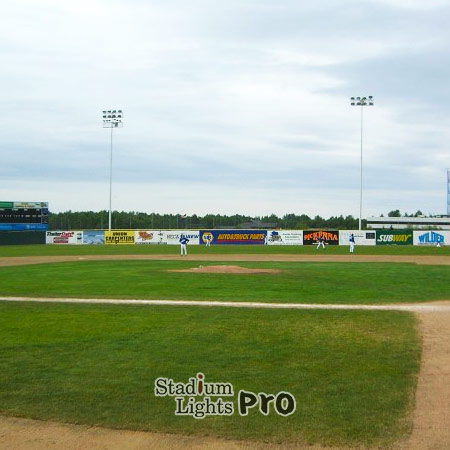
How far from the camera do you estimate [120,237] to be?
64.4 metres

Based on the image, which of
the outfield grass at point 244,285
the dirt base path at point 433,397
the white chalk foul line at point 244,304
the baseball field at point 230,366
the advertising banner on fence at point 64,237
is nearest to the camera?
the dirt base path at point 433,397

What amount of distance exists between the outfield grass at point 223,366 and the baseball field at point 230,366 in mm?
20

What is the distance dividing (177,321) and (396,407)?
20.3 feet

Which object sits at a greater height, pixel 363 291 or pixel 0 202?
pixel 0 202

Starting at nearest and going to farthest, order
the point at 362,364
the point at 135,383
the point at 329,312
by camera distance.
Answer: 1. the point at 135,383
2. the point at 362,364
3. the point at 329,312

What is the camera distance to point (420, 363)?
27.0ft

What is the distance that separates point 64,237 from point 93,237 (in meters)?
3.30

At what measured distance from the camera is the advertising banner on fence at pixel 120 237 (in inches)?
2522

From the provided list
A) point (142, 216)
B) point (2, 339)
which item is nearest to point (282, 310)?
point (2, 339)

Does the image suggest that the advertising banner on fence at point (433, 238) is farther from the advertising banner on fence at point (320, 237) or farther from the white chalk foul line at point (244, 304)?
the white chalk foul line at point (244, 304)

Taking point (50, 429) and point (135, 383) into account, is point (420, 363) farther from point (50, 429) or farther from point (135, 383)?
point (50, 429)

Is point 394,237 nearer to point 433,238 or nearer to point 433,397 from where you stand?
point 433,238

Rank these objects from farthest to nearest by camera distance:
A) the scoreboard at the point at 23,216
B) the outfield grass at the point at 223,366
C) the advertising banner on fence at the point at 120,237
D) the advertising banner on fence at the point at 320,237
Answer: the advertising banner on fence at the point at 120,237
the advertising banner on fence at the point at 320,237
the scoreboard at the point at 23,216
the outfield grass at the point at 223,366

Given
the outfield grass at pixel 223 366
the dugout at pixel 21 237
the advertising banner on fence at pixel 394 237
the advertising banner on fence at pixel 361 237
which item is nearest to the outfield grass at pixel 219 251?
the advertising banner on fence at pixel 394 237
